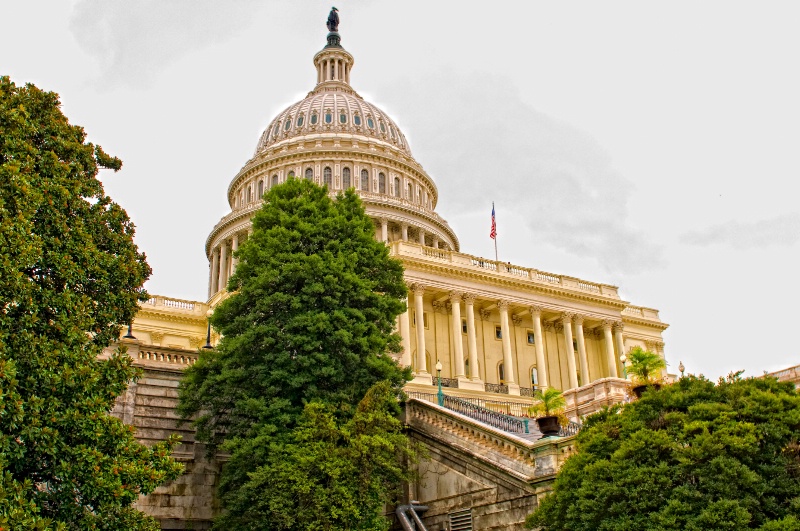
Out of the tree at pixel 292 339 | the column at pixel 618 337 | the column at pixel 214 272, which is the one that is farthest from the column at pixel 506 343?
the column at pixel 214 272

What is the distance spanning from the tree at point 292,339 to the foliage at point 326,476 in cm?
39

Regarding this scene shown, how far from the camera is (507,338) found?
5350cm

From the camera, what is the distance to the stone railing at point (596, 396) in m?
35.3

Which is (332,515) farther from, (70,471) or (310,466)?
(70,471)

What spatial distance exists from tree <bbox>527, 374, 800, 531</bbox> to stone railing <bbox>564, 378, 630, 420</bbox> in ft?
58.0

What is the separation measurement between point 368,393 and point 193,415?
684 centimetres

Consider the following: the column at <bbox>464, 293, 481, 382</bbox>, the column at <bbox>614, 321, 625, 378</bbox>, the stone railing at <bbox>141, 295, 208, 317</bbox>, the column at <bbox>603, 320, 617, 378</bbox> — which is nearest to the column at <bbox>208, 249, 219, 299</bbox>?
the stone railing at <bbox>141, 295, 208, 317</bbox>

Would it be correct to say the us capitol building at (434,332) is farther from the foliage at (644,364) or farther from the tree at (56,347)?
the tree at (56,347)

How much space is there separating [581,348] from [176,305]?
2913 cm

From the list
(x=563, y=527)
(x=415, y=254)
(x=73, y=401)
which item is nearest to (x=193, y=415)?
(x=73, y=401)

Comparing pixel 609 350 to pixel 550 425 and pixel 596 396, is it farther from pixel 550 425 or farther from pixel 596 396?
pixel 550 425

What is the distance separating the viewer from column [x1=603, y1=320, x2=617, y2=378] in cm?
5786

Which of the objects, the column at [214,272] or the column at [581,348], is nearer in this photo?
the column at [581,348]

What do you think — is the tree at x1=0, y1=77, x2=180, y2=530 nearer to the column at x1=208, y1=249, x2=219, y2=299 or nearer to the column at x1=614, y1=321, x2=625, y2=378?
the column at x1=614, y1=321, x2=625, y2=378
